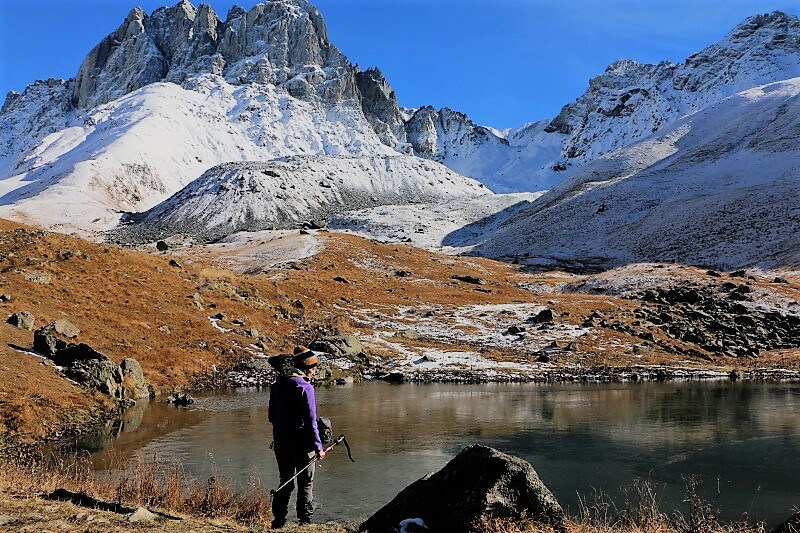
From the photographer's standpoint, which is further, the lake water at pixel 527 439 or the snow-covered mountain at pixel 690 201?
the snow-covered mountain at pixel 690 201

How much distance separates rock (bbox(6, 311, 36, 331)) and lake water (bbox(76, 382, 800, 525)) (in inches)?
316

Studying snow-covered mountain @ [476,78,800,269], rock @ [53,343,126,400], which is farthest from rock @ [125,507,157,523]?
snow-covered mountain @ [476,78,800,269]

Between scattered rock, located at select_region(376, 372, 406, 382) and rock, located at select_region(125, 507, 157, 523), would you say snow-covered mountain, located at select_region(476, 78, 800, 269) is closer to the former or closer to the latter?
scattered rock, located at select_region(376, 372, 406, 382)

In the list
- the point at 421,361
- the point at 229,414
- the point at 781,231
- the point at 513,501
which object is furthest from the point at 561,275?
the point at 513,501

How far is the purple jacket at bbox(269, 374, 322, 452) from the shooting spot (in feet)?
37.1

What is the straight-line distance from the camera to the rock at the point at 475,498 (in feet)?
34.2

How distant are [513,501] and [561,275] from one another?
310 ft

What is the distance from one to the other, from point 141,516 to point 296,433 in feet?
9.16

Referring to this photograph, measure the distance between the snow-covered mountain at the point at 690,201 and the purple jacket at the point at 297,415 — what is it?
95419 millimetres

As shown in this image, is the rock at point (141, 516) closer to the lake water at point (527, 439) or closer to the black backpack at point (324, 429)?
the black backpack at point (324, 429)

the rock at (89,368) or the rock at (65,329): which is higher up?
the rock at (65,329)

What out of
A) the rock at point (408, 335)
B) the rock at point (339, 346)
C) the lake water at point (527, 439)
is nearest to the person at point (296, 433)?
the lake water at point (527, 439)

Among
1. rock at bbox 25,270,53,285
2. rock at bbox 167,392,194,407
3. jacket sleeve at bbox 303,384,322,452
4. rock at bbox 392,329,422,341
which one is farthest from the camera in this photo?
rock at bbox 392,329,422,341

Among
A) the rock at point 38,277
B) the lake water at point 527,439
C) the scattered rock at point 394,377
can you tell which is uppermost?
the rock at point 38,277
